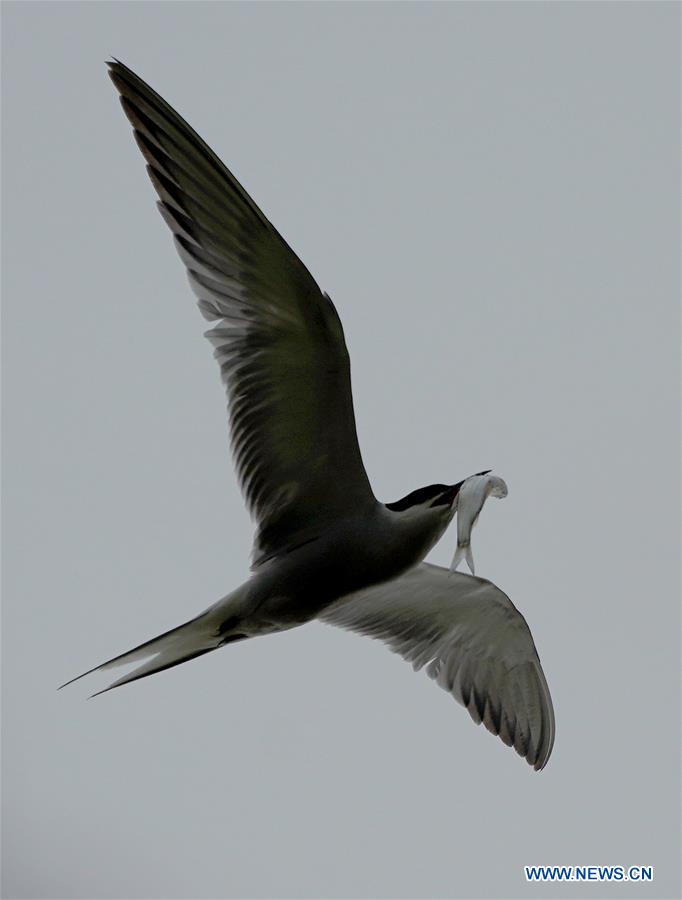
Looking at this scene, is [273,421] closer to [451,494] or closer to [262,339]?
[262,339]

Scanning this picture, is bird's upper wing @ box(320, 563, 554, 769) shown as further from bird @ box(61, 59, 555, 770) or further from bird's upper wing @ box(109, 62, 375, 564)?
bird's upper wing @ box(109, 62, 375, 564)

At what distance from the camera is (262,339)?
538 cm

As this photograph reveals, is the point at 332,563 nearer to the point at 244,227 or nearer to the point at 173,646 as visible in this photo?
the point at 173,646

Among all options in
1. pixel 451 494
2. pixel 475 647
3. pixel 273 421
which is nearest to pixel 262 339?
pixel 273 421

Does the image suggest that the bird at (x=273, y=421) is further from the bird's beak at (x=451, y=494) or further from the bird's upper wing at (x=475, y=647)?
the bird's upper wing at (x=475, y=647)

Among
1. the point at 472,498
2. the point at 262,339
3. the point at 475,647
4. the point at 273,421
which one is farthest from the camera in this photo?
the point at 475,647

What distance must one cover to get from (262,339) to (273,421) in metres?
0.35

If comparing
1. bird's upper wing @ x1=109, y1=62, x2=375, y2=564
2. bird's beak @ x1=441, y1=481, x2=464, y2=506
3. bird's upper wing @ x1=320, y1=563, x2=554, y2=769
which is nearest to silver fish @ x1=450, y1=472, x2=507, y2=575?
bird's beak @ x1=441, y1=481, x2=464, y2=506

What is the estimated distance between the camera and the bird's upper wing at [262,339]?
5133 mm

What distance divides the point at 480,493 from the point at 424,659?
1.65 m

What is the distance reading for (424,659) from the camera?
665 centimetres

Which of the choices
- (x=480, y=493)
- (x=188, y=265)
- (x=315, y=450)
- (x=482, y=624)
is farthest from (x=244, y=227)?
(x=482, y=624)

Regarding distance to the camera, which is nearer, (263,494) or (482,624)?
(263,494)

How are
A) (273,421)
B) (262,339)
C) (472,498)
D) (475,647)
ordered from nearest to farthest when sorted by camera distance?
1. (472,498)
2. (262,339)
3. (273,421)
4. (475,647)
